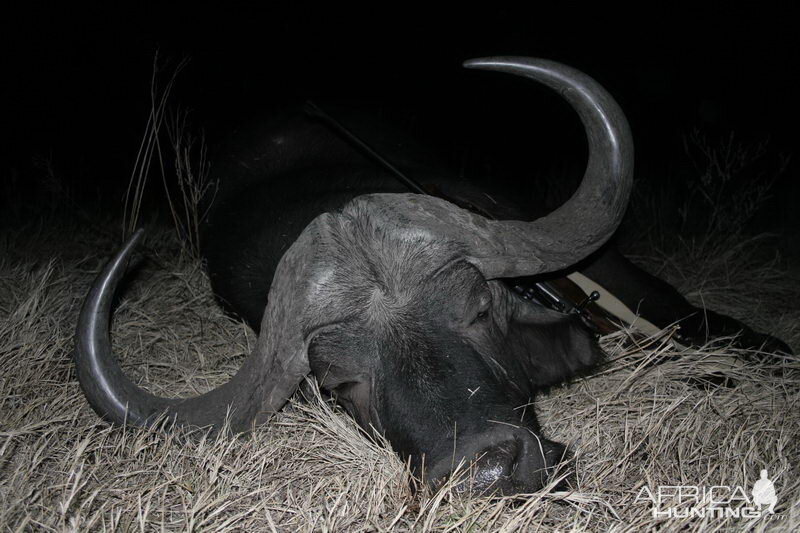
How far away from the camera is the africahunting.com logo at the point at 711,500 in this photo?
1680 mm

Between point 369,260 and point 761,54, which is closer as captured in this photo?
point 369,260

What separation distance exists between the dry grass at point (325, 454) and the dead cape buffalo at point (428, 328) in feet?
0.34

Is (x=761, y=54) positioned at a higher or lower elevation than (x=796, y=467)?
higher

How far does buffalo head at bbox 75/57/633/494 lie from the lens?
2117 millimetres

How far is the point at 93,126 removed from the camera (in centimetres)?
733

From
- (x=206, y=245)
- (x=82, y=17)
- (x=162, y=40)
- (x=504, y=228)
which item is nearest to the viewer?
(x=504, y=228)

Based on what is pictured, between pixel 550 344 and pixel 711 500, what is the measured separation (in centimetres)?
105

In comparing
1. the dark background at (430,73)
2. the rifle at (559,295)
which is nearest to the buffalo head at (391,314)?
the rifle at (559,295)

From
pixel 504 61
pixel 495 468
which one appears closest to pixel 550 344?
pixel 495 468

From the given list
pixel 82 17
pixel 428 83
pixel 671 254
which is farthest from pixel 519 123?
pixel 82 17

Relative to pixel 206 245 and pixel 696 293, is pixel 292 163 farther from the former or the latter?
pixel 696 293

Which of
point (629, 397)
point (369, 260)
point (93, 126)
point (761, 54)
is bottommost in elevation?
point (93, 126)

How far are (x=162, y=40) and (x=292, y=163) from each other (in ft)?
8.05

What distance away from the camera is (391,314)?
2.23 meters
